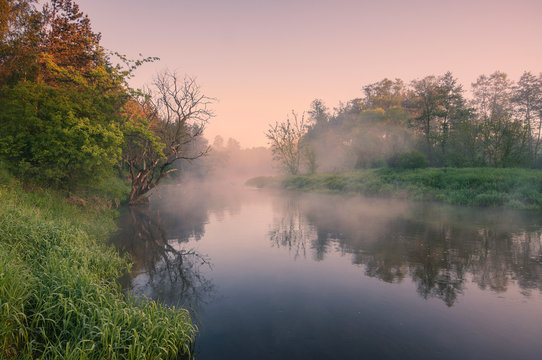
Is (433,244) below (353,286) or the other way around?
the other way around

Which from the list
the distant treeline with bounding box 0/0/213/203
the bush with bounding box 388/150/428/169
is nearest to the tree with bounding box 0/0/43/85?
the distant treeline with bounding box 0/0/213/203

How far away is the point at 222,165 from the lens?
102750mm

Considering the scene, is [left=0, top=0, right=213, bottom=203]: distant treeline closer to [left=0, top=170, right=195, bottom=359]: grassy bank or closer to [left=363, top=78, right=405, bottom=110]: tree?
[left=0, top=170, right=195, bottom=359]: grassy bank

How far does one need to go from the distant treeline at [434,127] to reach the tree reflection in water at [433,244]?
16.8 m

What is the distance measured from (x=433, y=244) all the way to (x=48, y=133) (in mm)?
20236

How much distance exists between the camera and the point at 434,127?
184 ft

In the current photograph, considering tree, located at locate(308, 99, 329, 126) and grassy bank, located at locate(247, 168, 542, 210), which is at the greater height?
tree, located at locate(308, 99, 329, 126)

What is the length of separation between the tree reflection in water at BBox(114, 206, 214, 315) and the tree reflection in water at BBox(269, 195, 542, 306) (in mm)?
4677

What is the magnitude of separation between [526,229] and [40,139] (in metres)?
27.1

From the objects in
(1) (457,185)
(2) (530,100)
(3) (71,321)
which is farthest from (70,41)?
(2) (530,100)

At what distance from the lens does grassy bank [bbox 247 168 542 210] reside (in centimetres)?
2333

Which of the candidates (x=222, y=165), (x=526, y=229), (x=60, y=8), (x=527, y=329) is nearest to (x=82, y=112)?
(x=60, y=8)

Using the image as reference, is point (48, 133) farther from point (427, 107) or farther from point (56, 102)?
point (427, 107)

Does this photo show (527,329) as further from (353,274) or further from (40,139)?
(40,139)
